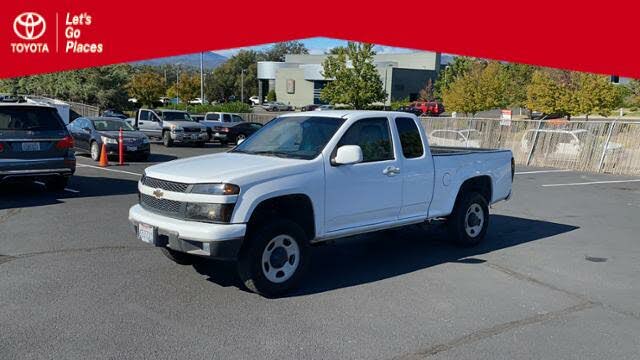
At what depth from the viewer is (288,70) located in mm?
88312

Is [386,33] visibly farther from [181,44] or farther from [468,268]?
[468,268]

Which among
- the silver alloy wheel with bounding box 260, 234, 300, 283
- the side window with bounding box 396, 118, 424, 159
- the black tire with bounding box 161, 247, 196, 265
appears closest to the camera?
the silver alloy wheel with bounding box 260, 234, 300, 283

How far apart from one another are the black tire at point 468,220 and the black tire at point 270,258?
9.03 ft

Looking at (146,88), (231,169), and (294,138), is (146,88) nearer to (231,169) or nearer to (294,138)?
(294,138)

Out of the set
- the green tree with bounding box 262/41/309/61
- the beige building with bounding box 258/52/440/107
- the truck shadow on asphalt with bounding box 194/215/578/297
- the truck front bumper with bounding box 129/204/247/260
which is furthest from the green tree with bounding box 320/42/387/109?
the green tree with bounding box 262/41/309/61

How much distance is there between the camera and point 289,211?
6254 mm

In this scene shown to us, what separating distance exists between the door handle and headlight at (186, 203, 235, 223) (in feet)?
6.72

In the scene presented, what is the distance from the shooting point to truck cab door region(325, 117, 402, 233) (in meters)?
6.39

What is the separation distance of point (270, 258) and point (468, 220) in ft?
11.4

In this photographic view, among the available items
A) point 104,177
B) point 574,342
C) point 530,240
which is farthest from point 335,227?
point 104,177

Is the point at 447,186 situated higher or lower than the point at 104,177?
higher

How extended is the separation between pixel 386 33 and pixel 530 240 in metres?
13.3

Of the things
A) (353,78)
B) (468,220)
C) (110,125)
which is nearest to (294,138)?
(468,220)

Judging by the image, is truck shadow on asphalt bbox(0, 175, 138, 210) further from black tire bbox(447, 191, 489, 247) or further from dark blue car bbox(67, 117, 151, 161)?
black tire bbox(447, 191, 489, 247)
